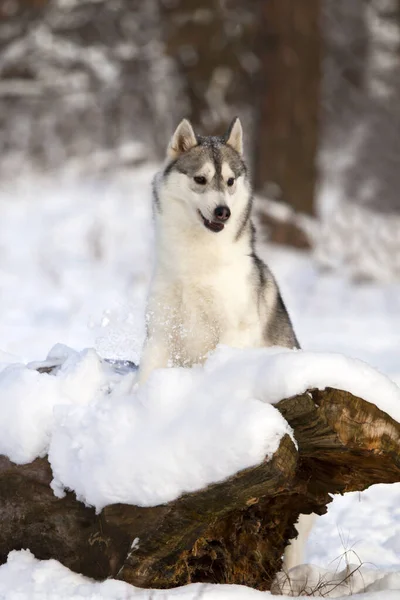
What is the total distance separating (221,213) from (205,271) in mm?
305

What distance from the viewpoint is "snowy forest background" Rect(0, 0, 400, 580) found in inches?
348

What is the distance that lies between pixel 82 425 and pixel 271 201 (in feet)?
30.7

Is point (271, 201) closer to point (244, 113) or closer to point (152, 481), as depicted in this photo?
point (244, 113)

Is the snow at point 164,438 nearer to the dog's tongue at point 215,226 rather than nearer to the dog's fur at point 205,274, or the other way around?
the dog's fur at point 205,274

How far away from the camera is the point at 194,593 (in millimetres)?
2998

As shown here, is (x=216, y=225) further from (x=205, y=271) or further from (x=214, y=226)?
(x=205, y=271)

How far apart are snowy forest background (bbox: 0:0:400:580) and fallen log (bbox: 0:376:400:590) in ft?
2.73

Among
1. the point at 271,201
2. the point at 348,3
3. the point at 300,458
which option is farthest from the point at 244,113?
the point at 300,458

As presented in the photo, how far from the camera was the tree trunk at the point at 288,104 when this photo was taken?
12.5 meters

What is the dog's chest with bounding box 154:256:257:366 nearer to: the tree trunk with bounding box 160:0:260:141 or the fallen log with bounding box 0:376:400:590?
the fallen log with bounding box 0:376:400:590

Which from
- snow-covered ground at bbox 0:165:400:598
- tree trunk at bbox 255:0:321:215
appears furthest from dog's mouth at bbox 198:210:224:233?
tree trunk at bbox 255:0:321:215

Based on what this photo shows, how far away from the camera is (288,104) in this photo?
41.1 ft

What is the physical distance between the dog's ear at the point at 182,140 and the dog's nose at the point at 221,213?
2.08 ft

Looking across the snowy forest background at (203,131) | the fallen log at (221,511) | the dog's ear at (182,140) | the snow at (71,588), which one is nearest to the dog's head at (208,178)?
the dog's ear at (182,140)
